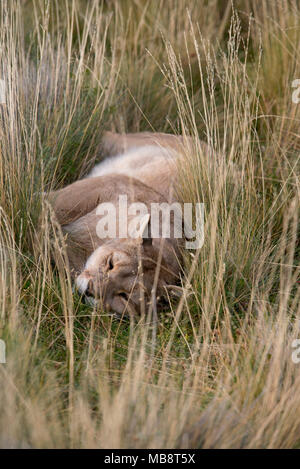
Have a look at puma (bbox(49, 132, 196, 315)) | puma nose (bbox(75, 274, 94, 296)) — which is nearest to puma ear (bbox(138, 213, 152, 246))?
puma (bbox(49, 132, 196, 315))

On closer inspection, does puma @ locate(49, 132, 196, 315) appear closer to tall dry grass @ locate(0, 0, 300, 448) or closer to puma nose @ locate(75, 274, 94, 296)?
puma nose @ locate(75, 274, 94, 296)

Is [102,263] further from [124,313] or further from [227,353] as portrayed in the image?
[227,353]

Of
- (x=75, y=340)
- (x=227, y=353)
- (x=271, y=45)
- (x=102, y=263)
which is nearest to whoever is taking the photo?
(x=227, y=353)

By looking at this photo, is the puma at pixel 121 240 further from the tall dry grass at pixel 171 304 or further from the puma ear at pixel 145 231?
the tall dry grass at pixel 171 304

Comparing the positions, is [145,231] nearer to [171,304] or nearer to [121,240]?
[121,240]

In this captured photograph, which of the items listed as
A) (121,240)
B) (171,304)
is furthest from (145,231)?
(171,304)

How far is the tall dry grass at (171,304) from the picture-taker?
239 cm

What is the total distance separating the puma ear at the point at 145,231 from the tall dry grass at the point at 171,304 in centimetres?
29

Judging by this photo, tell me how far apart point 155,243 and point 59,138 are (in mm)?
1123

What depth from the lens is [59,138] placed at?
4.45 metres

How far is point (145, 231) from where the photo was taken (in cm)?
383

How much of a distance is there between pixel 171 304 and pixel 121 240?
1.84 ft
